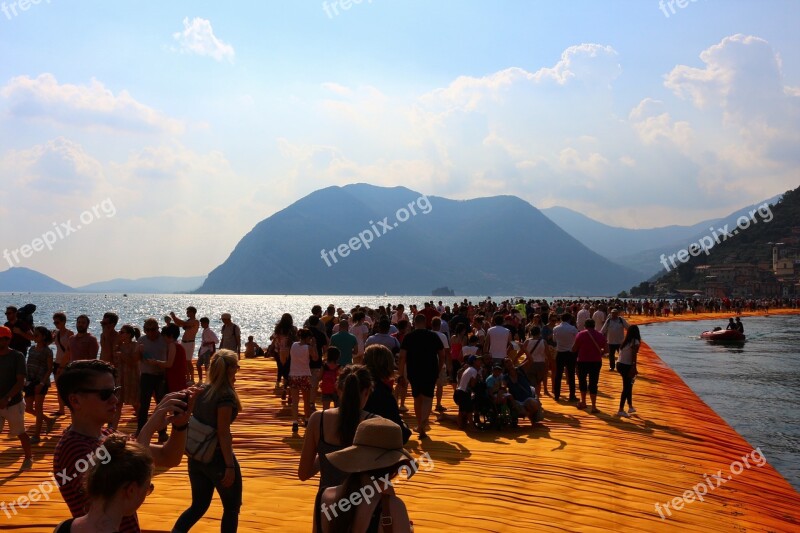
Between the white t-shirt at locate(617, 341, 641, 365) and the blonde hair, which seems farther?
the white t-shirt at locate(617, 341, 641, 365)

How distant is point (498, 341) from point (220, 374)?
791 cm

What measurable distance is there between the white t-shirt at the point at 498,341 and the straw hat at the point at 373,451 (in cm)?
927

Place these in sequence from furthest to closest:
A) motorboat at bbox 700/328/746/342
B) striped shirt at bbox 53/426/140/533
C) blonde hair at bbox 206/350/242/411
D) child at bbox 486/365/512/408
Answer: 1. motorboat at bbox 700/328/746/342
2. child at bbox 486/365/512/408
3. blonde hair at bbox 206/350/242/411
4. striped shirt at bbox 53/426/140/533

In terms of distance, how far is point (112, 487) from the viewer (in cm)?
253

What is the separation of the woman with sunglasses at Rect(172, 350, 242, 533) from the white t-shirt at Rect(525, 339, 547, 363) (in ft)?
29.0

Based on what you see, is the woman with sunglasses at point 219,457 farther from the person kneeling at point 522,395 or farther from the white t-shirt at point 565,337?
the white t-shirt at point 565,337

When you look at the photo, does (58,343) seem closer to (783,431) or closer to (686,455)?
(686,455)

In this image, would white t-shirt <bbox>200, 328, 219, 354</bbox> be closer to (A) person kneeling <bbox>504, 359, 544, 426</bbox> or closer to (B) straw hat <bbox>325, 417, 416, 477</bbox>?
(A) person kneeling <bbox>504, 359, 544, 426</bbox>

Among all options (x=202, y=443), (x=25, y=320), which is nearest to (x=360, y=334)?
(x=25, y=320)

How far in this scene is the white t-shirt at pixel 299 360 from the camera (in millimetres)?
10477

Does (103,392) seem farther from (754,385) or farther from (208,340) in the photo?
(754,385)

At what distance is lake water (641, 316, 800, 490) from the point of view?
1293 centimetres

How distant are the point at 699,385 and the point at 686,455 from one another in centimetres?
1202

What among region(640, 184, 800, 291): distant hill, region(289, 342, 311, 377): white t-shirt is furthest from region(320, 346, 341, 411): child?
region(640, 184, 800, 291): distant hill
